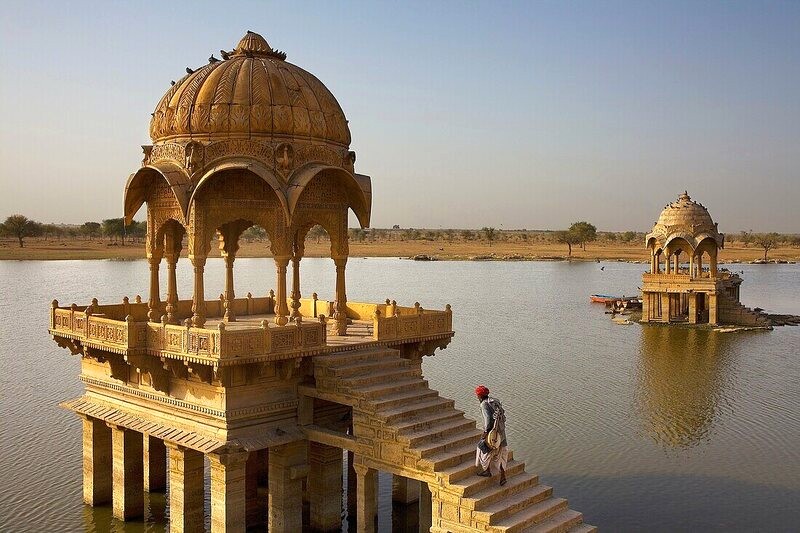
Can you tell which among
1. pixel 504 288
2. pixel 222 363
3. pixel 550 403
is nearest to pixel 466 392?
pixel 550 403

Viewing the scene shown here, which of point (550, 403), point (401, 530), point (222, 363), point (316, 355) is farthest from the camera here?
point (550, 403)

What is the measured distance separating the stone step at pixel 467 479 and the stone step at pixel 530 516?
20.2 inches

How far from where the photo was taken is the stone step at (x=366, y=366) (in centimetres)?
1152

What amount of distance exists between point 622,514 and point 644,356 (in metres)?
16.9

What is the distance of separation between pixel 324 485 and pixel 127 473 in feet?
11.3

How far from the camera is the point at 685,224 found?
3925 cm

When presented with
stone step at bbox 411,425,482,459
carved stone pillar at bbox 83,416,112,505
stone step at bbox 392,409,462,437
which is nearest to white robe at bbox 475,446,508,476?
stone step at bbox 411,425,482,459

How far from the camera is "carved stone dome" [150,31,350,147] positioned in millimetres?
12273

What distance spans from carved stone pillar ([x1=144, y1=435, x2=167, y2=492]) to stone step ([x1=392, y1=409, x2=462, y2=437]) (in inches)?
230

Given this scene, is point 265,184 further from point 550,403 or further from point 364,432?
point 550,403

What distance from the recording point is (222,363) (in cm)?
1060

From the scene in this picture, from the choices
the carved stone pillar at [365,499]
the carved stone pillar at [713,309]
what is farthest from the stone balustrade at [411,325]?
the carved stone pillar at [713,309]

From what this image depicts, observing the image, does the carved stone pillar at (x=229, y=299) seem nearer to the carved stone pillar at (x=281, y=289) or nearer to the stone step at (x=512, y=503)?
the carved stone pillar at (x=281, y=289)

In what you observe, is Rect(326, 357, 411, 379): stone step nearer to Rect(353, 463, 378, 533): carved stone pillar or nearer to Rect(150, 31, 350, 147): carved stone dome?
Rect(353, 463, 378, 533): carved stone pillar
